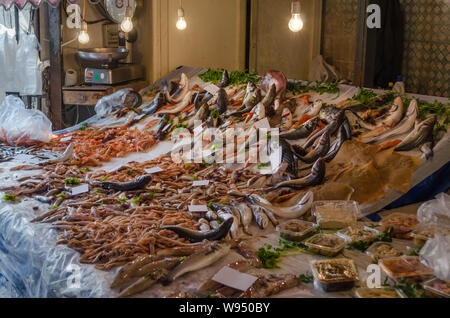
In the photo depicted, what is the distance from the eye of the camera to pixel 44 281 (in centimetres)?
295

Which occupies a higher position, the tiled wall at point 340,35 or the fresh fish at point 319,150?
the tiled wall at point 340,35

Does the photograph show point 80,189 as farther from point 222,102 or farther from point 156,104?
point 156,104

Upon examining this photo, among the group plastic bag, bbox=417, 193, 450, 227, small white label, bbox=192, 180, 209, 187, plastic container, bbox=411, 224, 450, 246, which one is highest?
plastic bag, bbox=417, 193, 450, 227

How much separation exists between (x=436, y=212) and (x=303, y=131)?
1.54 m

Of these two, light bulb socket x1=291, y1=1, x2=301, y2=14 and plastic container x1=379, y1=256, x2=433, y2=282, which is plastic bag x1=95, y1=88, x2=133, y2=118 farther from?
plastic container x1=379, y1=256, x2=433, y2=282

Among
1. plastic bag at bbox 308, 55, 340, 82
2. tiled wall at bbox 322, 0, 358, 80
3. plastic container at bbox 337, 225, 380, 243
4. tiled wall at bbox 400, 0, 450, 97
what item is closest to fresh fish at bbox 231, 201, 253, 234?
plastic container at bbox 337, 225, 380, 243

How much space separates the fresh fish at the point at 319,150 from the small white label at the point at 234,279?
1600 millimetres

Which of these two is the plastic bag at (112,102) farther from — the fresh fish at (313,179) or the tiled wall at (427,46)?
the tiled wall at (427,46)

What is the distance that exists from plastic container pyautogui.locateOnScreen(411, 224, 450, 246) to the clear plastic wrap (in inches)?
68.6

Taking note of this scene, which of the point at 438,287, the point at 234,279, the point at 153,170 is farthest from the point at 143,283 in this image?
the point at 153,170

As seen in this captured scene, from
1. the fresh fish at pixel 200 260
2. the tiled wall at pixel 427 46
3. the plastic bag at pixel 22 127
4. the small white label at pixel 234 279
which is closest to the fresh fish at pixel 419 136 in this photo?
the fresh fish at pixel 200 260

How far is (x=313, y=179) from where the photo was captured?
372 centimetres

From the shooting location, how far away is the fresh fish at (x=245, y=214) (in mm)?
3311

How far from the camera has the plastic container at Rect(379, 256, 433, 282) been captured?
250 cm
